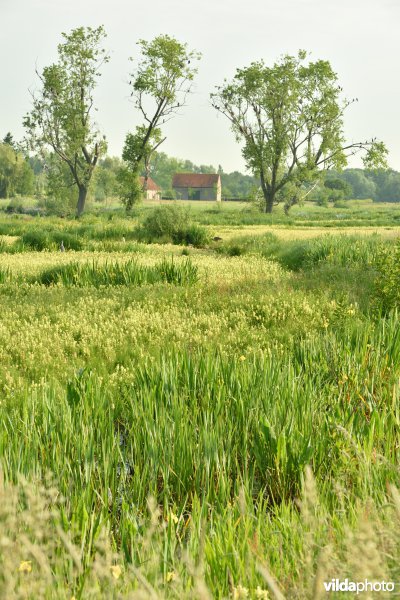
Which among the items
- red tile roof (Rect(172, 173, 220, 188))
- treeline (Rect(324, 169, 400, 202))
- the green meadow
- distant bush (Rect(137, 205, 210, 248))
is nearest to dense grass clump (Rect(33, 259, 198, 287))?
the green meadow

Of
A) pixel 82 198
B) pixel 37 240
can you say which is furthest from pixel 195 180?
pixel 37 240

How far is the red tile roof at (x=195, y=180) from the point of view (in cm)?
10869

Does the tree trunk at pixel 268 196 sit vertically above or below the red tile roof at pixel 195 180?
below

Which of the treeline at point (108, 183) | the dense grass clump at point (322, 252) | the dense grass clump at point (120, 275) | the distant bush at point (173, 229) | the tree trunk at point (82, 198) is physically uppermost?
the treeline at point (108, 183)

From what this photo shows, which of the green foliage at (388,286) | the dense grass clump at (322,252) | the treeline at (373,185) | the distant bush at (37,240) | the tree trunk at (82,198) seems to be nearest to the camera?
the green foliage at (388,286)

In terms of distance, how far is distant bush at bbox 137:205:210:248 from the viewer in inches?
974

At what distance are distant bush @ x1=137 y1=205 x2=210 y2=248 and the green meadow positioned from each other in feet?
35.0

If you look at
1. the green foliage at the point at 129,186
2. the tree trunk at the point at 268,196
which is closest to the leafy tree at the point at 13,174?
the green foliage at the point at 129,186

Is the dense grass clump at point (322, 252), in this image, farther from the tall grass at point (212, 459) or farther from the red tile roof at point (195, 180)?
the red tile roof at point (195, 180)

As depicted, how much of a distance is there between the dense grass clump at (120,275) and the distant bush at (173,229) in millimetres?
11103

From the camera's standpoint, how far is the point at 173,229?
984 inches

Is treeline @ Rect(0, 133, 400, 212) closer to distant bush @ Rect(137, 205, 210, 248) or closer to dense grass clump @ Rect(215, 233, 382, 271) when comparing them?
distant bush @ Rect(137, 205, 210, 248)

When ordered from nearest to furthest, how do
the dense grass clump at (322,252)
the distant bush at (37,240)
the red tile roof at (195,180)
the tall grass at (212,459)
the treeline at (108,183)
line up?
the tall grass at (212,459) < the dense grass clump at (322,252) < the distant bush at (37,240) < the treeline at (108,183) < the red tile roof at (195,180)

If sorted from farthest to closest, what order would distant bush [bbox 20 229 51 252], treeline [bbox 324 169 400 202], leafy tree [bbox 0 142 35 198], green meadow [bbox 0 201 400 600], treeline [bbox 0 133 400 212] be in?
1. treeline [bbox 324 169 400 202]
2. leafy tree [bbox 0 142 35 198]
3. treeline [bbox 0 133 400 212]
4. distant bush [bbox 20 229 51 252]
5. green meadow [bbox 0 201 400 600]
